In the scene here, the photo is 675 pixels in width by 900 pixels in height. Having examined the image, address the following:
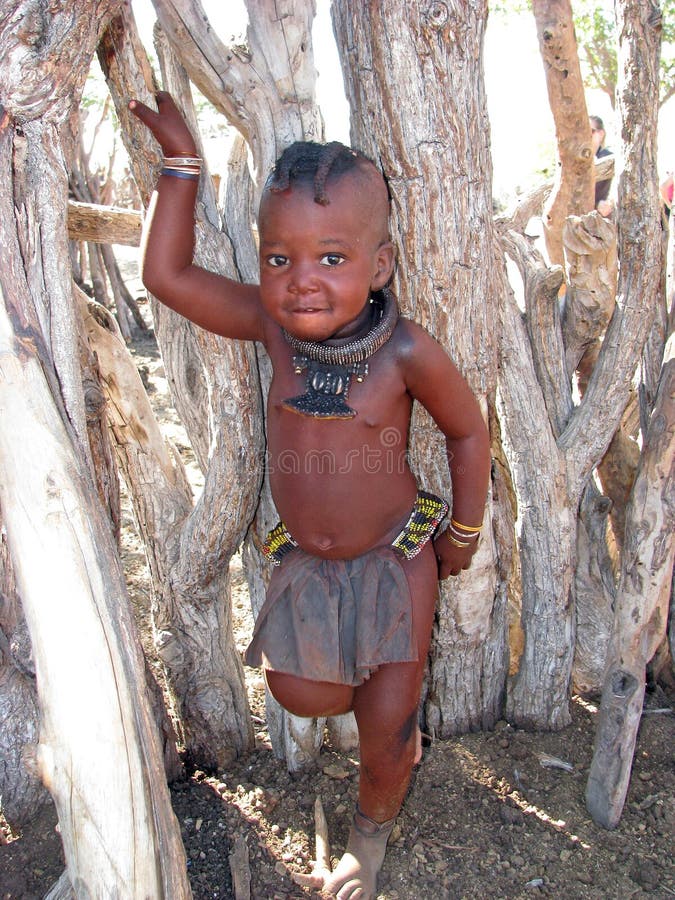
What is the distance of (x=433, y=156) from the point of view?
1.90 meters

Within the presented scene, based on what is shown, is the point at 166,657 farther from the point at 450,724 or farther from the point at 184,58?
the point at 184,58

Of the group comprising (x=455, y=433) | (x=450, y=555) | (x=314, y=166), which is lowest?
(x=450, y=555)

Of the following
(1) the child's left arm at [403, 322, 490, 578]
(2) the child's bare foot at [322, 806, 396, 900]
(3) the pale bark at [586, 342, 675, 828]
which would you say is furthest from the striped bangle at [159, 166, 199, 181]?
(2) the child's bare foot at [322, 806, 396, 900]

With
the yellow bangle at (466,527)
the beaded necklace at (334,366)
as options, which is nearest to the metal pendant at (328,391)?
the beaded necklace at (334,366)

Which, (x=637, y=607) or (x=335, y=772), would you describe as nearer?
(x=637, y=607)

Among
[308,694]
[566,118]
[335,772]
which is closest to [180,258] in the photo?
[308,694]

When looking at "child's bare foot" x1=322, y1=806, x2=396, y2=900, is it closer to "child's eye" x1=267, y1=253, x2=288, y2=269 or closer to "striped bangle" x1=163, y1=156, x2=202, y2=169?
"child's eye" x1=267, y1=253, x2=288, y2=269

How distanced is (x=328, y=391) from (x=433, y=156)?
0.63 metres

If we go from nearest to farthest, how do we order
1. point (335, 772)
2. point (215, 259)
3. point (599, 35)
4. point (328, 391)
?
point (328, 391) → point (215, 259) → point (335, 772) → point (599, 35)

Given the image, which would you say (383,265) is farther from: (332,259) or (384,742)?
(384,742)

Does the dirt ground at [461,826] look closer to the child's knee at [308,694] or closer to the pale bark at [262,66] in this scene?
the child's knee at [308,694]

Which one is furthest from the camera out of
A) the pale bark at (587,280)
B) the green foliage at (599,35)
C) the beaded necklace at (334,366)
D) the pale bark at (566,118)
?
the green foliage at (599,35)

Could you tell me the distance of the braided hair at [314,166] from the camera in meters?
1.62

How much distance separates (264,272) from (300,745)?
1.45 metres
